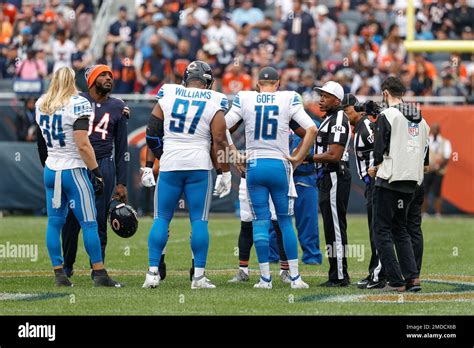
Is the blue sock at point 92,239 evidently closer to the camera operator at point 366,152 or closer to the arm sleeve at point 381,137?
the camera operator at point 366,152

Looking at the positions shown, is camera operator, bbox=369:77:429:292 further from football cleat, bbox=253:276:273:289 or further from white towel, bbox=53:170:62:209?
white towel, bbox=53:170:62:209

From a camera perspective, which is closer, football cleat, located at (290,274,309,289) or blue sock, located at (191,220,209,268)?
blue sock, located at (191,220,209,268)

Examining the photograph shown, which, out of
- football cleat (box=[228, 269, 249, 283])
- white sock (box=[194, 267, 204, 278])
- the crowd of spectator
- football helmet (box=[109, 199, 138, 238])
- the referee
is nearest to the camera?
white sock (box=[194, 267, 204, 278])

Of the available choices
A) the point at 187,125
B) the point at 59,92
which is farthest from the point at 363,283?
the point at 59,92

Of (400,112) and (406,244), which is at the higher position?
(400,112)

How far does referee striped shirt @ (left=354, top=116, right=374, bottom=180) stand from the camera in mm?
11062

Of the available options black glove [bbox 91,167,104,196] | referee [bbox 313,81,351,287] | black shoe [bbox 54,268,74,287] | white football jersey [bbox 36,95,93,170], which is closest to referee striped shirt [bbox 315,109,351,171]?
referee [bbox 313,81,351,287]

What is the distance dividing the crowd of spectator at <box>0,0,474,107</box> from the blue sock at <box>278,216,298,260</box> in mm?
10110

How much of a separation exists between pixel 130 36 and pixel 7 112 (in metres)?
3.93

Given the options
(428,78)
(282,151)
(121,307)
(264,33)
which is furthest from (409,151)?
(264,33)

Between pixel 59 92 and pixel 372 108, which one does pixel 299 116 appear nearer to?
pixel 372 108

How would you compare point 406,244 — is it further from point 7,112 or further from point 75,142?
point 7,112

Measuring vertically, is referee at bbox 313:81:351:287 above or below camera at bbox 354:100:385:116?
below

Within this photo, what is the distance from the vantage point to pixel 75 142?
34.1ft
